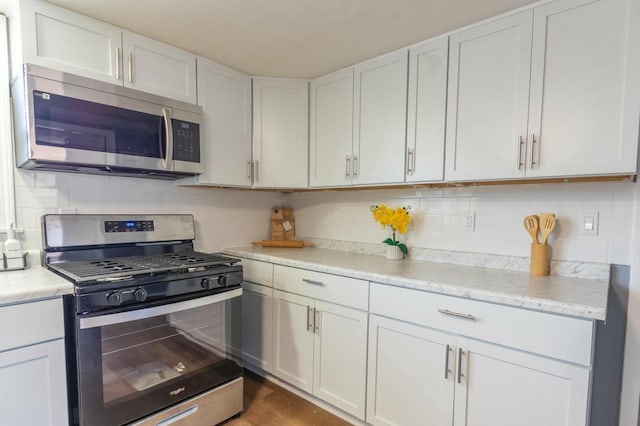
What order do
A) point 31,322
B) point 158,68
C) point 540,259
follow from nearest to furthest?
point 31,322 → point 540,259 → point 158,68

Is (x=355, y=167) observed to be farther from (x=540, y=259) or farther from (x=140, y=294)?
(x=140, y=294)

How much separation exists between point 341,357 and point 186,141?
1607 mm

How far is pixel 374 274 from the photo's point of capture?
67.4 inches

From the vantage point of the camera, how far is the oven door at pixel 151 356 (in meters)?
1.36

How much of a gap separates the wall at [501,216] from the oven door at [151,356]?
1.14 m

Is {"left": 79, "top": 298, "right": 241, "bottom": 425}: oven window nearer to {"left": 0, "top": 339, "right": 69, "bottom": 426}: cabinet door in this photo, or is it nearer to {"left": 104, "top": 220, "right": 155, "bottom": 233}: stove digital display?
{"left": 0, "top": 339, "right": 69, "bottom": 426}: cabinet door

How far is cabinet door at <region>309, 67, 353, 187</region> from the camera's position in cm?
224

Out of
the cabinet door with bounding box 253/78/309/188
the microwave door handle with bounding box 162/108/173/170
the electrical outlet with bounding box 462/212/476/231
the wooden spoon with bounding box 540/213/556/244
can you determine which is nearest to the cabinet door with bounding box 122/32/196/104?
the microwave door handle with bounding box 162/108/173/170

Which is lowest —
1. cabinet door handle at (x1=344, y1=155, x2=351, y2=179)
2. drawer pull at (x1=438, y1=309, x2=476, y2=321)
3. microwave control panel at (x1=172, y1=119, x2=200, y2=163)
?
drawer pull at (x1=438, y1=309, x2=476, y2=321)

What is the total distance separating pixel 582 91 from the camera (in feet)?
4.65

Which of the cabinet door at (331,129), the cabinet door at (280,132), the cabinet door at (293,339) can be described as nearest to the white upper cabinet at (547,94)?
the cabinet door at (331,129)

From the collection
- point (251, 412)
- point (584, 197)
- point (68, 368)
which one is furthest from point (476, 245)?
point (68, 368)

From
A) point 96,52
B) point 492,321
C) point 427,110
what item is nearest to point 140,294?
point 96,52

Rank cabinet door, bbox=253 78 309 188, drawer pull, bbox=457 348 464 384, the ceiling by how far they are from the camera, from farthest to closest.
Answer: cabinet door, bbox=253 78 309 188 < the ceiling < drawer pull, bbox=457 348 464 384
